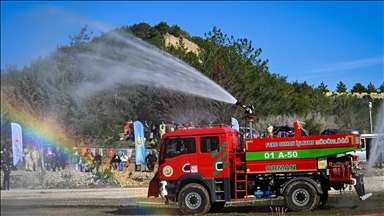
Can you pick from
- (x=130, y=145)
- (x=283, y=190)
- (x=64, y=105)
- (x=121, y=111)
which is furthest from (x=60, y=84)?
(x=283, y=190)

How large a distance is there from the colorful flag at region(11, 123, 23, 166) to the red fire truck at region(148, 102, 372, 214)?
11.0 metres

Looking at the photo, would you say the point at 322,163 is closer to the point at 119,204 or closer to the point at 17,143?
the point at 119,204

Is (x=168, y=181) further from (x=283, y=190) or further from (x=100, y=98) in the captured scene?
(x=100, y=98)

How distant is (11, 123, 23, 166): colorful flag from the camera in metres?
27.0

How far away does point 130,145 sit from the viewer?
51.6 meters

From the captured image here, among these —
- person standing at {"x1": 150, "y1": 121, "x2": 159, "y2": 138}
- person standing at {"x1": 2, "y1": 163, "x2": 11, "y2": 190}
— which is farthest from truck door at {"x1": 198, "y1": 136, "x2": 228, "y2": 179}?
person standing at {"x1": 150, "y1": 121, "x2": 159, "y2": 138}

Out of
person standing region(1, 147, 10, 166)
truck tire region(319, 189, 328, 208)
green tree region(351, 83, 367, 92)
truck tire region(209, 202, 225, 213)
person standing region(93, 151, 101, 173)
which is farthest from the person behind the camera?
green tree region(351, 83, 367, 92)

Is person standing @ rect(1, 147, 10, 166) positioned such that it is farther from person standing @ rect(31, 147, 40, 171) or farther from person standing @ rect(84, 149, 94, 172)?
person standing @ rect(84, 149, 94, 172)

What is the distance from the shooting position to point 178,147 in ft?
62.8

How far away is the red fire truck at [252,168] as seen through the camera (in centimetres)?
1819

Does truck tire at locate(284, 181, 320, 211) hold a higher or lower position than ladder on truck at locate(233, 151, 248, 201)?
lower

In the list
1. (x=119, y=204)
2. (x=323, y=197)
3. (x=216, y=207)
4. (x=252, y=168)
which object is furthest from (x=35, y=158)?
(x=323, y=197)

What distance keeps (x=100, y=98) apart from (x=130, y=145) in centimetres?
628

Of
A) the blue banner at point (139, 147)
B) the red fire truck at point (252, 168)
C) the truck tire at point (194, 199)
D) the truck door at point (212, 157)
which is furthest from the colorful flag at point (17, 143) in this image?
the truck door at point (212, 157)
